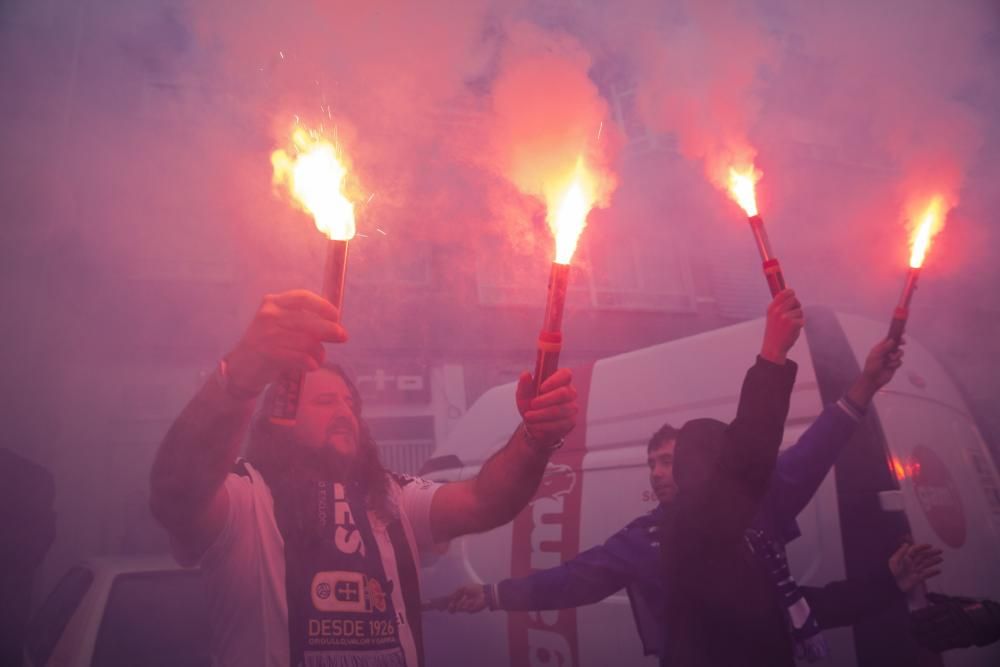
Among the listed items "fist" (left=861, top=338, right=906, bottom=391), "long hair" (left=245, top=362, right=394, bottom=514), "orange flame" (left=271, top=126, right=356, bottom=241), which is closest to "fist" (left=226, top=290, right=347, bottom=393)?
"orange flame" (left=271, top=126, right=356, bottom=241)

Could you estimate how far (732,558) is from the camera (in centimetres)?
198

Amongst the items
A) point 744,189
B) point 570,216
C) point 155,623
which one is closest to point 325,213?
point 570,216

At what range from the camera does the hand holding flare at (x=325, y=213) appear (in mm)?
1129

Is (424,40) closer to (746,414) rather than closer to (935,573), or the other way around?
(746,414)

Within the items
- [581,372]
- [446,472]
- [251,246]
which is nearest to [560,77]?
[581,372]

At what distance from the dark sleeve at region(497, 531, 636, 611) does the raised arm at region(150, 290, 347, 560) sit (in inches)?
63.5

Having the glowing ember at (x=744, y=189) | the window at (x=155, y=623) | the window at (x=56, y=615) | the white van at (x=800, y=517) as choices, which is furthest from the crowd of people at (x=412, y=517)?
the window at (x=56, y=615)

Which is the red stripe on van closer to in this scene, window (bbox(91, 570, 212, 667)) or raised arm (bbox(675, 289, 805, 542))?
raised arm (bbox(675, 289, 805, 542))

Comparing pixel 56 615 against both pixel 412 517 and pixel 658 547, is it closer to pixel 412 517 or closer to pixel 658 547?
pixel 412 517

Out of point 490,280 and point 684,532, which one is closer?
point 684,532

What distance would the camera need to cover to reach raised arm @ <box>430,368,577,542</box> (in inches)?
55.2

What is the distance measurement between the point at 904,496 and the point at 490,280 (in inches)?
202

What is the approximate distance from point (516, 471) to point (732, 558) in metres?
0.88

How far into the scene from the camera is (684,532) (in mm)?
2020
